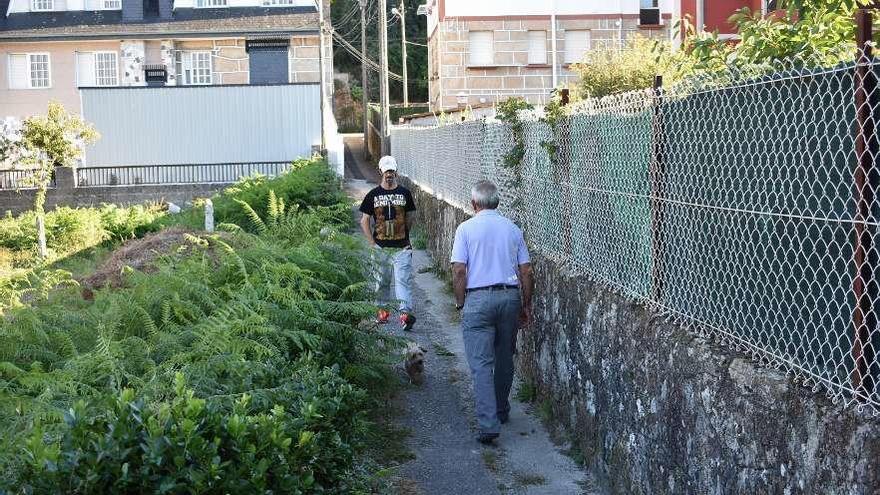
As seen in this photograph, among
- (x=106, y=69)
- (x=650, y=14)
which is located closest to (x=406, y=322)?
(x=650, y=14)

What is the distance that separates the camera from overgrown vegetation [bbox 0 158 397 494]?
3994mm

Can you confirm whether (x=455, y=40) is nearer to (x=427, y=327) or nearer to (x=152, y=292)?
(x=427, y=327)

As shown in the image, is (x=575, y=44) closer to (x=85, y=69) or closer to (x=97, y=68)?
(x=97, y=68)

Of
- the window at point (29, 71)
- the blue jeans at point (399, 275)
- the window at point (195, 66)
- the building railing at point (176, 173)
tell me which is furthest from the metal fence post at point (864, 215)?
the window at point (29, 71)

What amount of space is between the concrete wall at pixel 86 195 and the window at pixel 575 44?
1399 cm

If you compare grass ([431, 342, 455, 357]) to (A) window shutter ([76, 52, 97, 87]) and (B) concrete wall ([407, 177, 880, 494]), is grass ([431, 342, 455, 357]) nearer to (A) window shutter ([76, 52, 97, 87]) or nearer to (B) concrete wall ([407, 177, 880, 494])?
(B) concrete wall ([407, 177, 880, 494])

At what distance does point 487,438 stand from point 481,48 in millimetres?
35789

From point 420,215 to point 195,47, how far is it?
2828 centimetres

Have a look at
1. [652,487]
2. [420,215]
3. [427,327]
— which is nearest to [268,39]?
[420,215]

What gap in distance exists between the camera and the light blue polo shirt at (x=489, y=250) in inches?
329

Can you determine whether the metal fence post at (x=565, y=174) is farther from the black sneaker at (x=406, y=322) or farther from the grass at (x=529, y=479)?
the black sneaker at (x=406, y=322)

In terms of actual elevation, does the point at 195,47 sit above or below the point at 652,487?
above

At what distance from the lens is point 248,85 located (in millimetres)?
41219

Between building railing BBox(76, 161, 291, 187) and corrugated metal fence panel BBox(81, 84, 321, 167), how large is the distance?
4.12 ft
